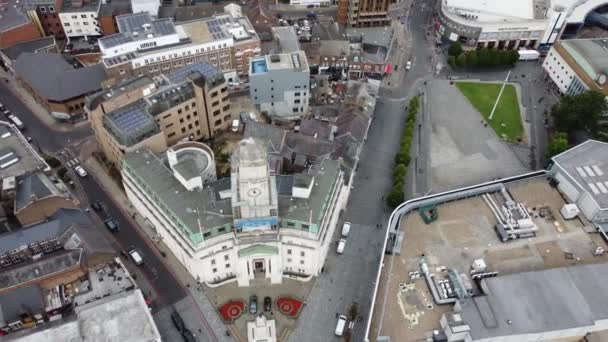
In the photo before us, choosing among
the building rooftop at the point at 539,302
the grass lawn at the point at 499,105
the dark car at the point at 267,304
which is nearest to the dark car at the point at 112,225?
the dark car at the point at 267,304

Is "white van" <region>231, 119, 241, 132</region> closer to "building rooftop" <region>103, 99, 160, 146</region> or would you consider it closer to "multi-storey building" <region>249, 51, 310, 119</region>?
"multi-storey building" <region>249, 51, 310, 119</region>

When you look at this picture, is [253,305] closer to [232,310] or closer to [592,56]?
[232,310]

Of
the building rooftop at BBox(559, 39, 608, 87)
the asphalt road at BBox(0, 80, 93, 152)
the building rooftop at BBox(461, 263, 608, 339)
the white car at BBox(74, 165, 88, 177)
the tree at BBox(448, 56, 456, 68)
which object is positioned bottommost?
the white car at BBox(74, 165, 88, 177)

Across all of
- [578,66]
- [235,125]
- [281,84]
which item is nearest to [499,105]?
[578,66]

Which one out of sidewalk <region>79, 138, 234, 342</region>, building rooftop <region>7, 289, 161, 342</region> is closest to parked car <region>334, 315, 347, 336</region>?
sidewalk <region>79, 138, 234, 342</region>

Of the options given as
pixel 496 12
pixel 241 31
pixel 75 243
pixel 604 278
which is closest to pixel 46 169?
pixel 75 243

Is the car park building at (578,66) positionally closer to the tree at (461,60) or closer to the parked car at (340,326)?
the tree at (461,60)
